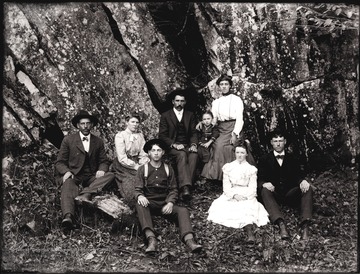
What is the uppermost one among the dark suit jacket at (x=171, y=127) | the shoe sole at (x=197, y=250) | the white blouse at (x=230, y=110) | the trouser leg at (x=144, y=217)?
the white blouse at (x=230, y=110)

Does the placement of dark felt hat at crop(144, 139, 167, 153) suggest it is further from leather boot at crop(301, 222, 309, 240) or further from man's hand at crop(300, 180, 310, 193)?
leather boot at crop(301, 222, 309, 240)

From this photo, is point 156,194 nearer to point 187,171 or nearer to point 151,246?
point 187,171

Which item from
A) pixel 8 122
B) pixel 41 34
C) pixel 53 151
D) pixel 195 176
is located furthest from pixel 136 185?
pixel 41 34

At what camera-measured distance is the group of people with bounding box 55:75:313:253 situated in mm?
7297

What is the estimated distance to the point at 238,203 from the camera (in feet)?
24.5

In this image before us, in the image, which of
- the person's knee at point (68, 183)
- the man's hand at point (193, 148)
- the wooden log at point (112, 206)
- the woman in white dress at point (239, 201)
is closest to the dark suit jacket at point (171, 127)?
the man's hand at point (193, 148)

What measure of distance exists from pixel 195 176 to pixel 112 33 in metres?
3.77

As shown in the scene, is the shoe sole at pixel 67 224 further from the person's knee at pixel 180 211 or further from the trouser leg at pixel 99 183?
the person's knee at pixel 180 211

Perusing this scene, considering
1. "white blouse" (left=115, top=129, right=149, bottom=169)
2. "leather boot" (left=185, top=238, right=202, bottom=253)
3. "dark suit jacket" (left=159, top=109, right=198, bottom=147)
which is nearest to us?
"leather boot" (left=185, top=238, right=202, bottom=253)

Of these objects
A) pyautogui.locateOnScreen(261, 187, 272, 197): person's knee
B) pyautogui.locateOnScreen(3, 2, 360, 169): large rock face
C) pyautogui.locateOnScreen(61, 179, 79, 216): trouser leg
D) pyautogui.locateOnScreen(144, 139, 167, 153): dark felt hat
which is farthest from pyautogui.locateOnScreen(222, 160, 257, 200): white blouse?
pyautogui.locateOnScreen(61, 179, 79, 216): trouser leg

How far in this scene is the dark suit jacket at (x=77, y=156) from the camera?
8031 mm

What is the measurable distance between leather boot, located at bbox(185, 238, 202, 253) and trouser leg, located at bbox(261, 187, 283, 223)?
1465 mm

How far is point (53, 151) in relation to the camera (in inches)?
363

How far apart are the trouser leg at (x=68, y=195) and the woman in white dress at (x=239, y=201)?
2.36m
